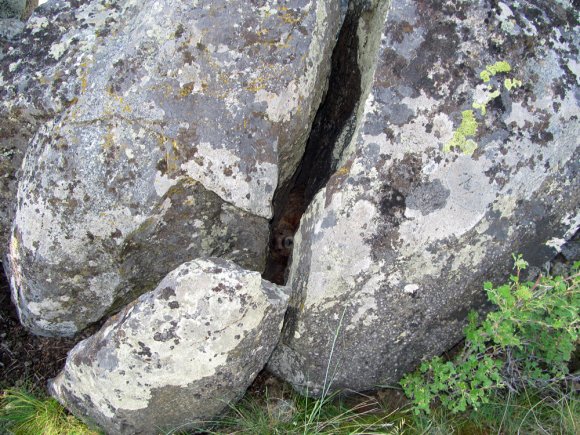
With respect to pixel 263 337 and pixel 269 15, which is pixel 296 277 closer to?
pixel 263 337

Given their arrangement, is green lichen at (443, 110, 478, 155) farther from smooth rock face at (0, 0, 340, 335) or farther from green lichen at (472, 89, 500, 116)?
smooth rock face at (0, 0, 340, 335)

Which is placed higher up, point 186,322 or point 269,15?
point 269,15

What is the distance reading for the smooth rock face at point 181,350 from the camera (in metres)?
2.62

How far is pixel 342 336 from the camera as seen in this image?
2959 millimetres

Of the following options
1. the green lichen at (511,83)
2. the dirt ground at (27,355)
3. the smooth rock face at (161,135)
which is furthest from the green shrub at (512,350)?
the dirt ground at (27,355)

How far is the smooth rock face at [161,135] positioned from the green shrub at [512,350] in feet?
3.99

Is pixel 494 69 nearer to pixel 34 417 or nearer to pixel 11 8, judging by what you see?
pixel 34 417

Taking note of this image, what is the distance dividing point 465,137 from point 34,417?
2704 mm

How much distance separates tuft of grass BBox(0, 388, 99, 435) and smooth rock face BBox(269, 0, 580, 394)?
1.49 m

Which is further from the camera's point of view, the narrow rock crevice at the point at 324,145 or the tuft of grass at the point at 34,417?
the narrow rock crevice at the point at 324,145

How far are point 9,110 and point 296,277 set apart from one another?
6.08 feet

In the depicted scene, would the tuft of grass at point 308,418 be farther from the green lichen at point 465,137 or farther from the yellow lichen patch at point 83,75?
the yellow lichen patch at point 83,75

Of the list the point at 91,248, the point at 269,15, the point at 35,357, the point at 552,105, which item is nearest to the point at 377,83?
the point at 269,15

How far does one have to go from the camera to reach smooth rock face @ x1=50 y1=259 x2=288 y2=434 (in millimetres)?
2625
